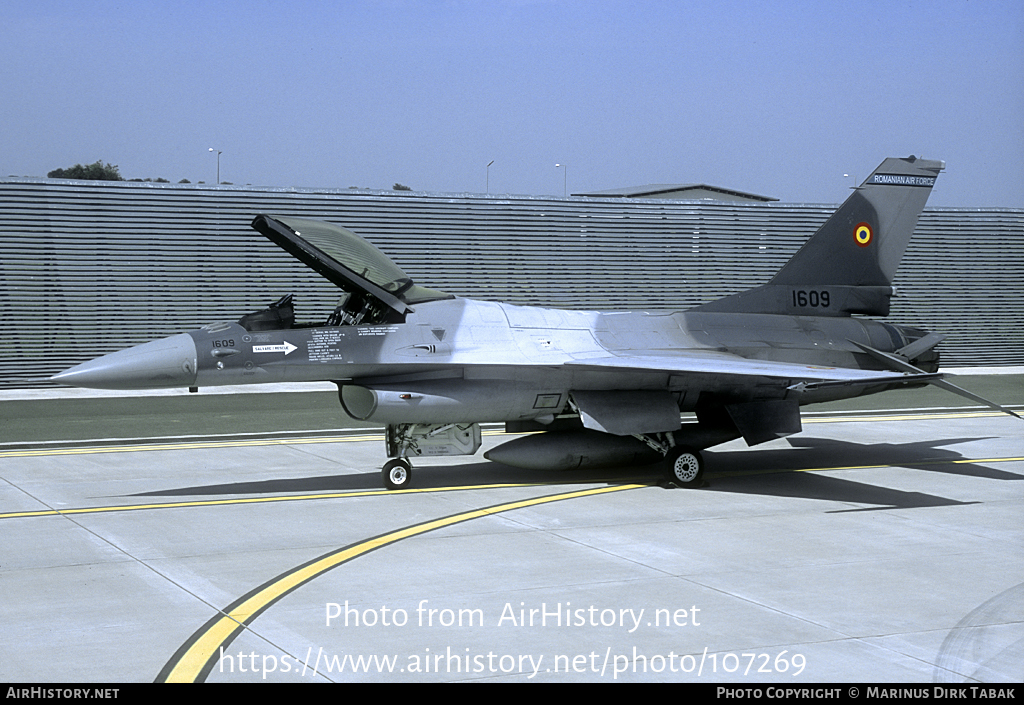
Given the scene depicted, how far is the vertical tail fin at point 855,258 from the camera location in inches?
590

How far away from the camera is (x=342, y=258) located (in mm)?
12258

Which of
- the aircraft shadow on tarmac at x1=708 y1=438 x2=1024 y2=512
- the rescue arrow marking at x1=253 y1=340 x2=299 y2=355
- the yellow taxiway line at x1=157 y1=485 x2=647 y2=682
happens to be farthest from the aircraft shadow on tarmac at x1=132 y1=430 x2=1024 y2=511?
the yellow taxiway line at x1=157 y1=485 x2=647 y2=682

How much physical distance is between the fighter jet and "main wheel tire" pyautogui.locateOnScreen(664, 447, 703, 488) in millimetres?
18

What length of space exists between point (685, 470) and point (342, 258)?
5.00 meters

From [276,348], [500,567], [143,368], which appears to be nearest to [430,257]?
[276,348]

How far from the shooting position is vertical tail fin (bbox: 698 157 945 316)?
590 inches

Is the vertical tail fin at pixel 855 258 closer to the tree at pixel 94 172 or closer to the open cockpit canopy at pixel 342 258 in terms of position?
the open cockpit canopy at pixel 342 258

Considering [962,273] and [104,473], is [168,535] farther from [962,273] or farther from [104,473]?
[962,273]

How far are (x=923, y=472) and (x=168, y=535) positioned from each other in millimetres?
9867

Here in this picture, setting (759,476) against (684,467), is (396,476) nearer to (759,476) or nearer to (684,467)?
(684,467)

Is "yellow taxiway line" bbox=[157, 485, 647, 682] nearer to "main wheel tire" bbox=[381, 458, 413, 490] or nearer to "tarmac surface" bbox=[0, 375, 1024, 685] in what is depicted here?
"tarmac surface" bbox=[0, 375, 1024, 685]

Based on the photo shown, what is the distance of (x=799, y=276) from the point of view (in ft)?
49.5

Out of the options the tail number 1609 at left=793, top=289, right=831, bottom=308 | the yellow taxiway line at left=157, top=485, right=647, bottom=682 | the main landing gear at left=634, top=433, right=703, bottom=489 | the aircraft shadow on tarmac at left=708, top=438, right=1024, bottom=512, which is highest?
the tail number 1609 at left=793, top=289, right=831, bottom=308

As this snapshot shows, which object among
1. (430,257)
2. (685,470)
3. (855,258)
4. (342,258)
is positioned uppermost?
(430,257)
